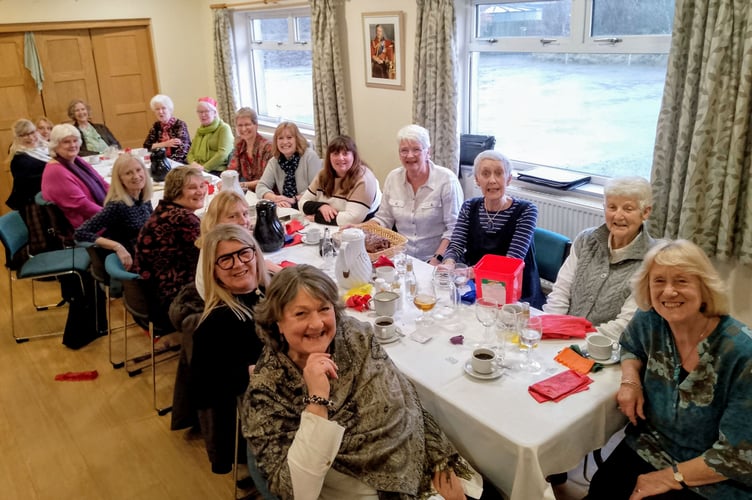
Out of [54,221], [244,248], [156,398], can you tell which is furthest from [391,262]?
[54,221]

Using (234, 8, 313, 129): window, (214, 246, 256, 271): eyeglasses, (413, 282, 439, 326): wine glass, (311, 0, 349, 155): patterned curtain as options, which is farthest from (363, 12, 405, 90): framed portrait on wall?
(214, 246, 256, 271): eyeglasses

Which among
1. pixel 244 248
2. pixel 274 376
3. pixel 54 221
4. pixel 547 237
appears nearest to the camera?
pixel 274 376

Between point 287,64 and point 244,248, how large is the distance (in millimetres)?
5206

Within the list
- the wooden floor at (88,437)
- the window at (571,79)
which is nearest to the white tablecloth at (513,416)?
the wooden floor at (88,437)

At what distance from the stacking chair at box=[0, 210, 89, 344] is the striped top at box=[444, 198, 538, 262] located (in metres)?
2.41

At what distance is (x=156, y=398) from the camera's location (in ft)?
10.6

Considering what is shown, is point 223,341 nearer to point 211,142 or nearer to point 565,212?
point 565,212

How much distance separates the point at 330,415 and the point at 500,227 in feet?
5.19

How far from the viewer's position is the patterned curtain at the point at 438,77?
4.22m

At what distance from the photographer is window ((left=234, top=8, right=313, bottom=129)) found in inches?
255

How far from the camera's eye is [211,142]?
5.60 meters

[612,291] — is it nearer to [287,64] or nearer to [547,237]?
[547,237]

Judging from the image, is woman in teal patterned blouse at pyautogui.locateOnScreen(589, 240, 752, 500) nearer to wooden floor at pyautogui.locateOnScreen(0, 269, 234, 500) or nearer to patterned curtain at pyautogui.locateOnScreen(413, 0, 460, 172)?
wooden floor at pyautogui.locateOnScreen(0, 269, 234, 500)

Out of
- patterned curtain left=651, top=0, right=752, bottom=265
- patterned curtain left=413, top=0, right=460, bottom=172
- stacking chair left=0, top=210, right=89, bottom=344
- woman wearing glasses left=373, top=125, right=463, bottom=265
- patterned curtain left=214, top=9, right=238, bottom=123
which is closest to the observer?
patterned curtain left=651, top=0, right=752, bottom=265
